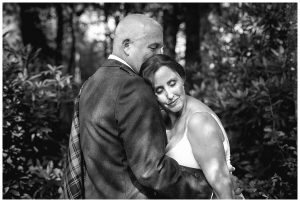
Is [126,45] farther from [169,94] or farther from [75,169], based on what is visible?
[75,169]

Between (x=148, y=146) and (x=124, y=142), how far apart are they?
178mm

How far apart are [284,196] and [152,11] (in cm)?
906

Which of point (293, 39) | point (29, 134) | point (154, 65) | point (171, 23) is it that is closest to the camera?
point (154, 65)

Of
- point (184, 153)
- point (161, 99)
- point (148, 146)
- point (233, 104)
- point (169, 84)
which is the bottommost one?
point (233, 104)

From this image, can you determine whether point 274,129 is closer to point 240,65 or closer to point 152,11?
point 240,65

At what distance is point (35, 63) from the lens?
6.61 meters

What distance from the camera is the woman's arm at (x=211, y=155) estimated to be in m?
2.47

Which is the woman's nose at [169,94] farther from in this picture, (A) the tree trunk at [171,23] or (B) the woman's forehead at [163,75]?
(A) the tree trunk at [171,23]

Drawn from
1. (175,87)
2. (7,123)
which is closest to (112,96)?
(175,87)

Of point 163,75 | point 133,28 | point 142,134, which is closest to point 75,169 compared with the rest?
point 142,134

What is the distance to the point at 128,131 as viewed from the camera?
246 cm

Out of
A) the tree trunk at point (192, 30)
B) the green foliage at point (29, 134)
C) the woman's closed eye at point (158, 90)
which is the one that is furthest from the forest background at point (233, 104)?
the woman's closed eye at point (158, 90)

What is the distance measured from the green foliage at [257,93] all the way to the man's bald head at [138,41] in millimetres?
2693

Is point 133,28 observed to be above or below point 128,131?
above
